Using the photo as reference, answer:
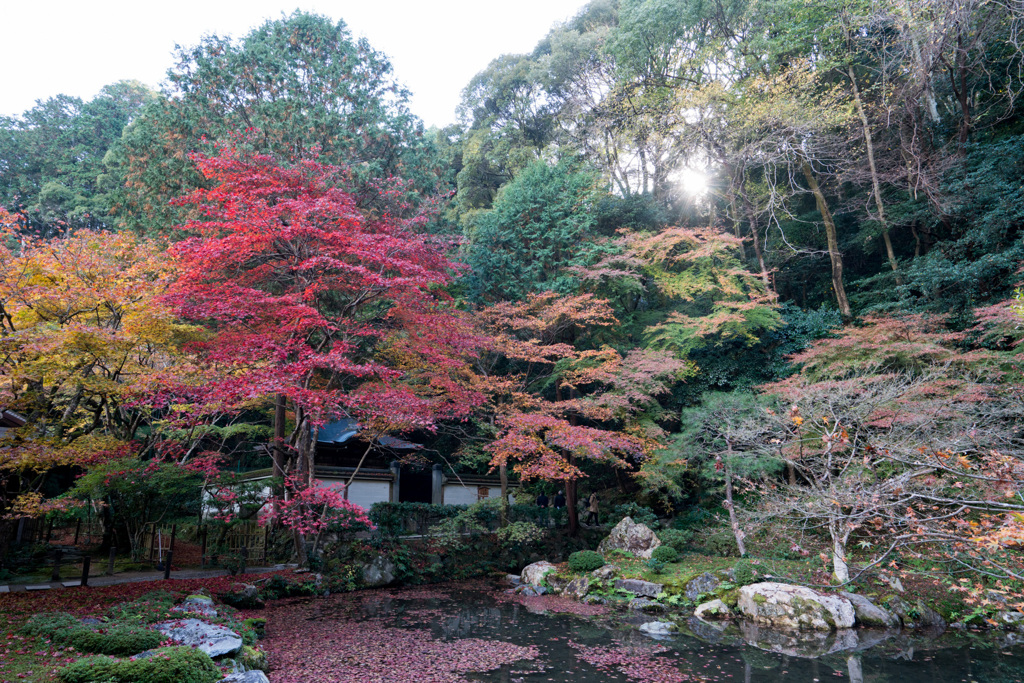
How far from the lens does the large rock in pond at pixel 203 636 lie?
20.5 ft

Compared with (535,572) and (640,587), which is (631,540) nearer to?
(640,587)

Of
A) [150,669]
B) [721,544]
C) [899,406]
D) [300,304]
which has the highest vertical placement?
[300,304]

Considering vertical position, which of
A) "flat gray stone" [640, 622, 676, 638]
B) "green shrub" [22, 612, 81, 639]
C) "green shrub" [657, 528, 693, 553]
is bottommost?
"flat gray stone" [640, 622, 676, 638]

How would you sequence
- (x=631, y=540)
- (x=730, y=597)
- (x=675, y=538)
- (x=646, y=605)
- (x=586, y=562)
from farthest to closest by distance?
(x=631, y=540) < (x=675, y=538) < (x=586, y=562) < (x=646, y=605) < (x=730, y=597)

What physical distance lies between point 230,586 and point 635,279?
40.3ft

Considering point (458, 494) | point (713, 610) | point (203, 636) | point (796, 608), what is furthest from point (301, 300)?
point (796, 608)

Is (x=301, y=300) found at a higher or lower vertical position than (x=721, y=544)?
higher

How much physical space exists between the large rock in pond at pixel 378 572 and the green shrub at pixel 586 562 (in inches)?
176

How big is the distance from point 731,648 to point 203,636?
760cm

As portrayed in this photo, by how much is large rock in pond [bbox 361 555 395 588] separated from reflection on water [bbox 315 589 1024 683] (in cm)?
177

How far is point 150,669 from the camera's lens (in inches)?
194

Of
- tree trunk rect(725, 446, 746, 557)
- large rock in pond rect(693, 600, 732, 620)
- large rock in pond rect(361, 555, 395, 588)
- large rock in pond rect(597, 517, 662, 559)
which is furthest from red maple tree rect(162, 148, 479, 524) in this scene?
large rock in pond rect(693, 600, 732, 620)

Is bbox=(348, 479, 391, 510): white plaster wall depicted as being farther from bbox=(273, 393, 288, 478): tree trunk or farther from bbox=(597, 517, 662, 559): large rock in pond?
bbox=(597, 517, 662, 559): large rock in pond

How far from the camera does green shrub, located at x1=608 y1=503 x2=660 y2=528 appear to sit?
1463 centimetres
